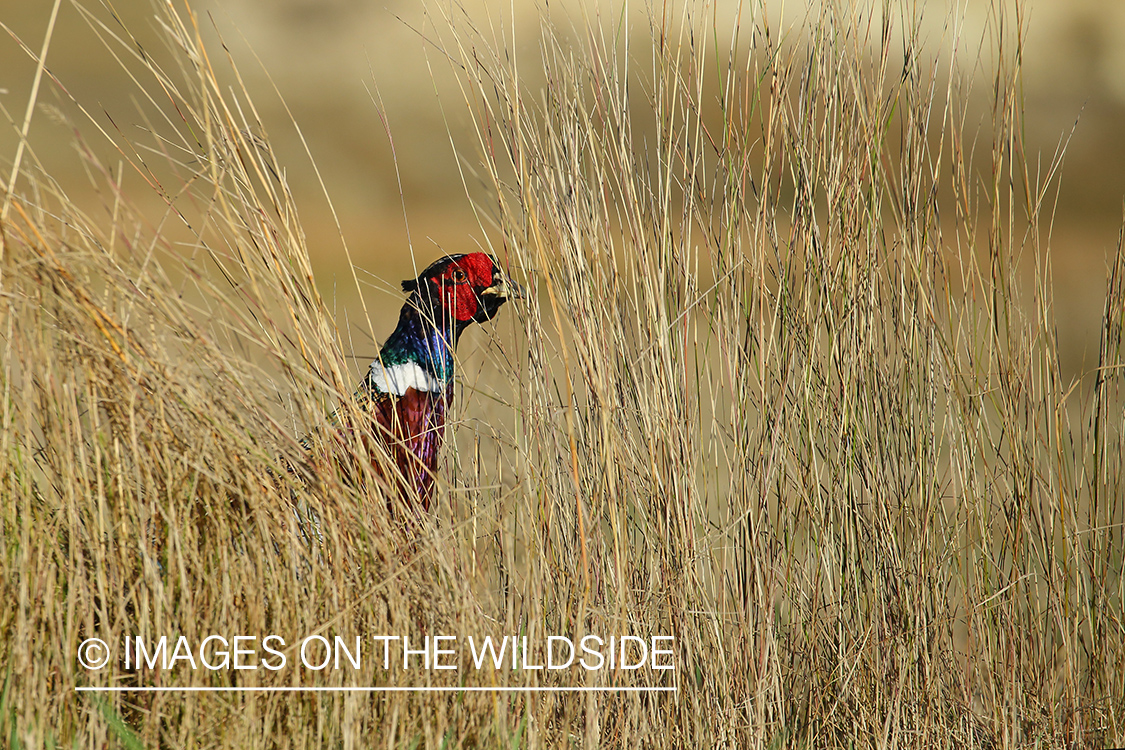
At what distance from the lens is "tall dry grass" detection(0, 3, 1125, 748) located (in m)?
1.10

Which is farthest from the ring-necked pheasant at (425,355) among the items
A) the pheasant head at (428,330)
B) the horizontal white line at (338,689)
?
the horizontal white line at (338,689)

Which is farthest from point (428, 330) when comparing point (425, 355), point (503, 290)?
point (503, 290)

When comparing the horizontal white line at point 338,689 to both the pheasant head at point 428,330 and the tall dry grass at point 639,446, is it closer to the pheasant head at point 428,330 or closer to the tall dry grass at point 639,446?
the tall dry grass at point 639,446

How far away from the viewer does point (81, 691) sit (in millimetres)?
1069

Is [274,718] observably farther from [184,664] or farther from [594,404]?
[594,404]

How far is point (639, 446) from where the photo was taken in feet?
4.45

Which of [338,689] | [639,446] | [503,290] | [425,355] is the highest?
[503,290]

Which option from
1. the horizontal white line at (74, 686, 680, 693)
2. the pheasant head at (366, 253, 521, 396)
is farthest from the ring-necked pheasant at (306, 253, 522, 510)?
the horizontal white line at (74, 686, 680, 693)

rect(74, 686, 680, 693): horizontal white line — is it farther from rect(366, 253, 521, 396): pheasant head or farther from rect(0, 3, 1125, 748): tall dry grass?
rect(366, 253, 521, 396): pheasant head

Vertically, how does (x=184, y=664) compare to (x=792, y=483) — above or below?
below

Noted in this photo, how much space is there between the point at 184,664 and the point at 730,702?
0.87m

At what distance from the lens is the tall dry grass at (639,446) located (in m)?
1.10

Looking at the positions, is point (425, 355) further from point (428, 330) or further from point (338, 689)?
point (338, 689)

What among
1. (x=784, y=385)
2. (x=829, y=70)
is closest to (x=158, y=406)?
(x=784, y=385)
